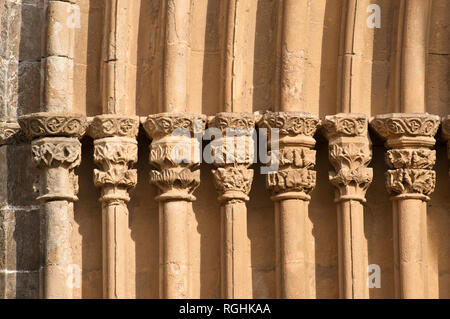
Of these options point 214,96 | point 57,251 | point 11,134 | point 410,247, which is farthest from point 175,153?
point 410,247

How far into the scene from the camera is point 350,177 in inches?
523

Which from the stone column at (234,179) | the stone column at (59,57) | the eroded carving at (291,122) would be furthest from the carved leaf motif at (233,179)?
the stone column at (59,57)

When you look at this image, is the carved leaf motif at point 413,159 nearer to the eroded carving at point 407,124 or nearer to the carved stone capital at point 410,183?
the carved stone capital at point 410,183

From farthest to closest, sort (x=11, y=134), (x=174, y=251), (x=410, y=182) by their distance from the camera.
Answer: (x=11, y=134)
(x=410, y=182)
(x=174, y=251)

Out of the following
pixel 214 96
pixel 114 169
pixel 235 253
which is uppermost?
pixel 214 96

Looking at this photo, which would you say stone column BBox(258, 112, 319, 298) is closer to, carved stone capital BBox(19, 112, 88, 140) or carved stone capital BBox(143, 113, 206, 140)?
carved stone capital BBox(143, 113, 206, 140)

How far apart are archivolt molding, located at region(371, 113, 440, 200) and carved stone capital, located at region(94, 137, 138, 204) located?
6.88 feet

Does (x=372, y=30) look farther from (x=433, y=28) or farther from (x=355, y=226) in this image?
(x=355, y=226)

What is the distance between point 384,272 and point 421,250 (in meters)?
0.37

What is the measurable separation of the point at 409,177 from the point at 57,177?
116 inches

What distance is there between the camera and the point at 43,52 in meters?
13.5

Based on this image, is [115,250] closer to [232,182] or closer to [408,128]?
[232,182]

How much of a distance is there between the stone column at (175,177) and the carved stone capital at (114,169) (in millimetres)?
194

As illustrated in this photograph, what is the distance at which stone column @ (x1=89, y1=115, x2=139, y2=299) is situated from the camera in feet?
42.9
